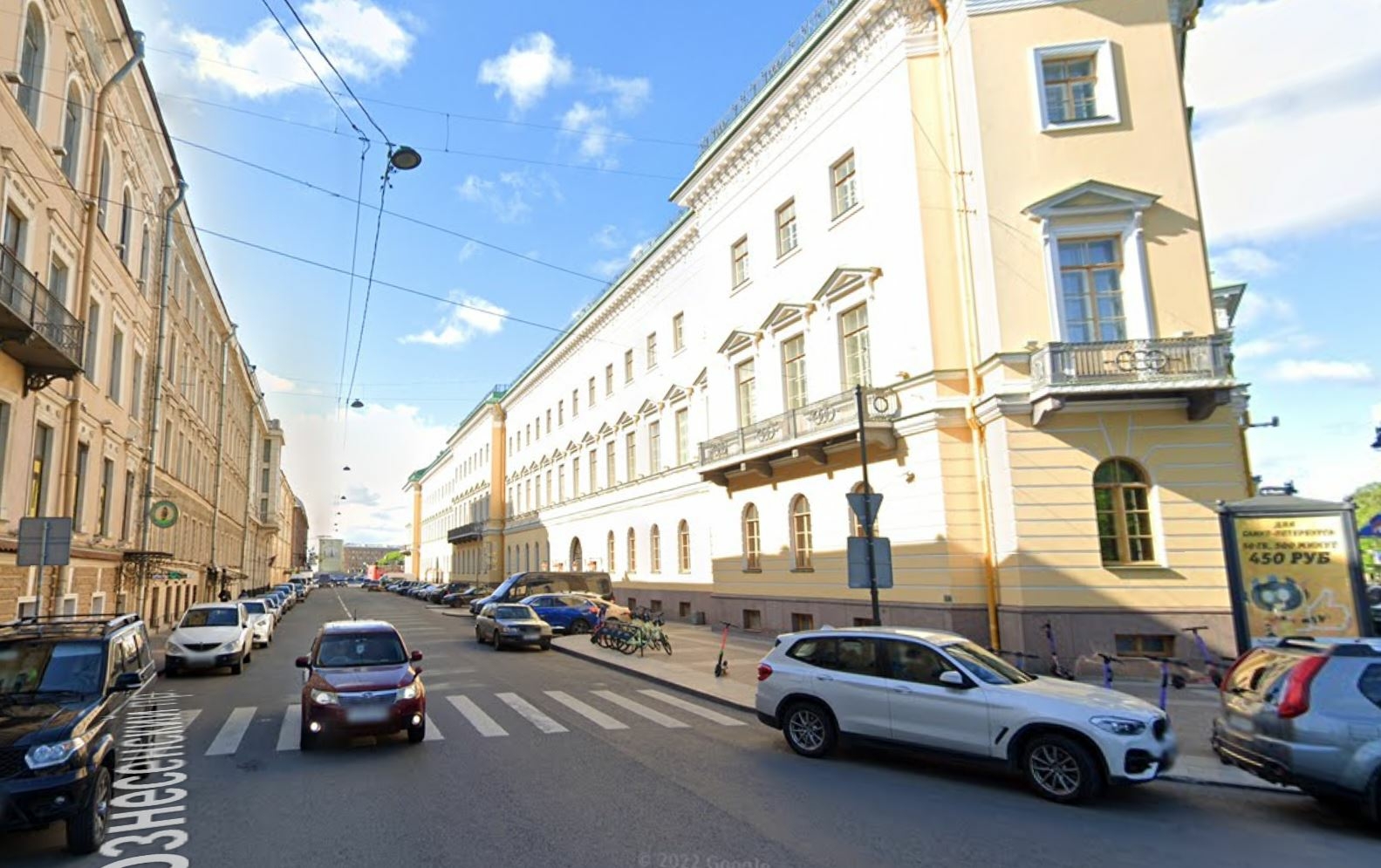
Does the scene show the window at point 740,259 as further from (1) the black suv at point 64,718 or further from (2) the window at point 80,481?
(1) the black suv at point 64,718

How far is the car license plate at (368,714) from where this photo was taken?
9883 mm

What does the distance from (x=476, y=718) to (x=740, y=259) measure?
19581 mm

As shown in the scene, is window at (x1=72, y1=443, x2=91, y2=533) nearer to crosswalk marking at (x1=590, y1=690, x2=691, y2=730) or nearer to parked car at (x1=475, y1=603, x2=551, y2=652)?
parked car at (x1=475, y1=603, x2=551, y2=652)

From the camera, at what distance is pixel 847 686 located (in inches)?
384

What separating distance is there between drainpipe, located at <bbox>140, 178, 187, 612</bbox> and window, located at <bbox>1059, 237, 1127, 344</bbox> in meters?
29.5

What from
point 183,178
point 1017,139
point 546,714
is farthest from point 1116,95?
point 183,178

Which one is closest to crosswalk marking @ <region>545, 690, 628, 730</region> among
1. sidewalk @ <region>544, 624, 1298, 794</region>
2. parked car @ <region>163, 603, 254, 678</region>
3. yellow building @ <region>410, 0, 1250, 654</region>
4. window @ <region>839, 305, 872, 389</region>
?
sidewalk @ <region>544, 624, 1298, 794</region>

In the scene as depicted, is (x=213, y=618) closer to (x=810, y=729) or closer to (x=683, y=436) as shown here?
(x=810, y=729)

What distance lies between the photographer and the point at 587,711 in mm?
13125

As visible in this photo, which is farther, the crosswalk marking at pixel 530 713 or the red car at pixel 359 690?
the crosswalk marking at pixel 530 713

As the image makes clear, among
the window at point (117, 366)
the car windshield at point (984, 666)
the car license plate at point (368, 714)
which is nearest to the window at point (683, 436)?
the window at point (117, 366)

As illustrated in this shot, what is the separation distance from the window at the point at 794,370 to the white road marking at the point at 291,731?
15294mm

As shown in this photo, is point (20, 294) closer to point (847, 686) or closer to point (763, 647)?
point (847, 686)

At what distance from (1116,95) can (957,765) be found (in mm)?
15981
